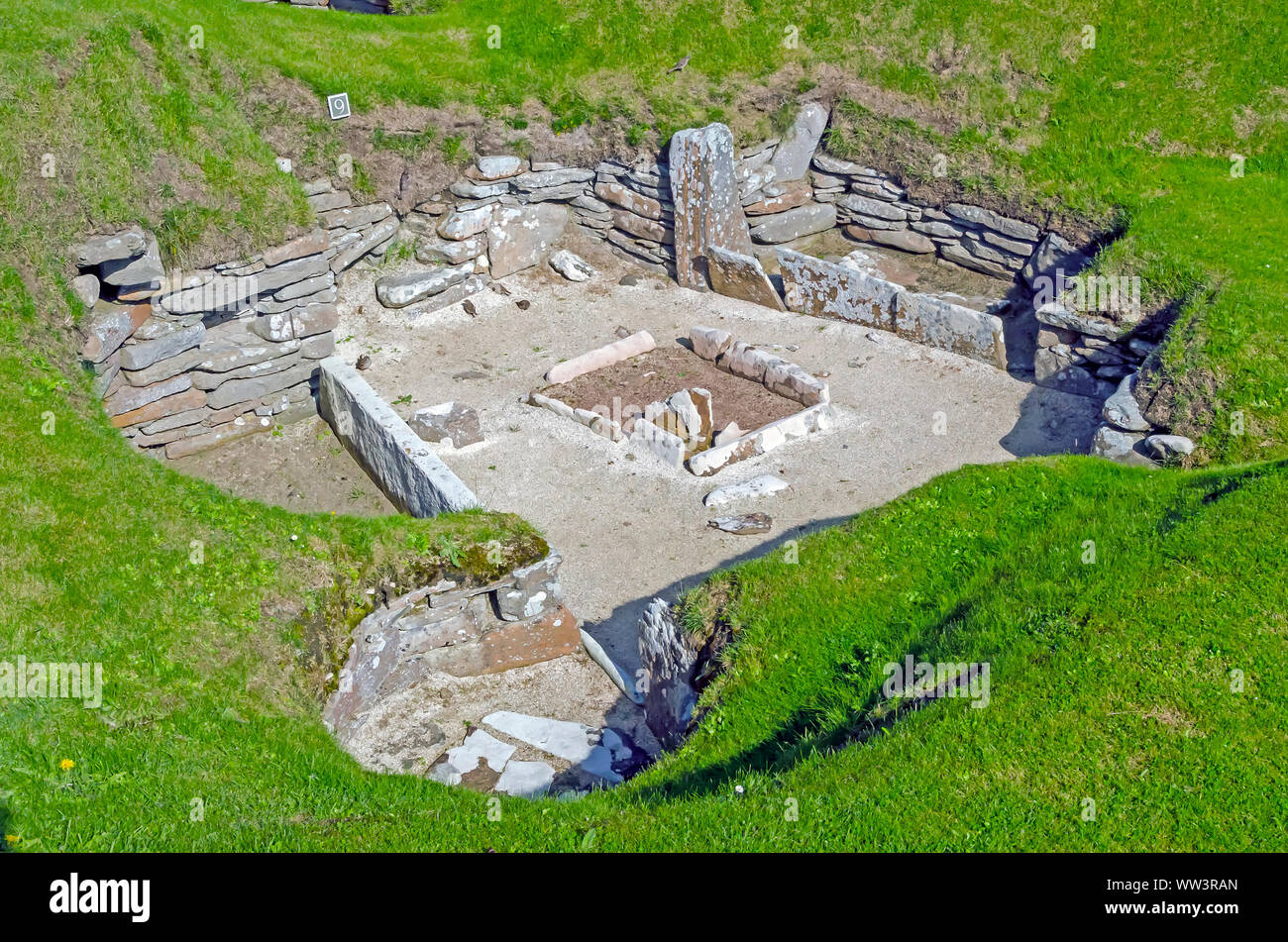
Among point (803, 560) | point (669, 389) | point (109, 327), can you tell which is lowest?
point (669, 389)

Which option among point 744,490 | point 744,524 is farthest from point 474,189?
point 744,524

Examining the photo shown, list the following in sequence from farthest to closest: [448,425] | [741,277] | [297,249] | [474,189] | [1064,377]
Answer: [474,189] < [741,277] < [1064,377] < [297,249] < [448,425]

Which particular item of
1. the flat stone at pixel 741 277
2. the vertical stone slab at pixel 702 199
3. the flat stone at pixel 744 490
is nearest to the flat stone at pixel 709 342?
the flat stone at pixel 741 277

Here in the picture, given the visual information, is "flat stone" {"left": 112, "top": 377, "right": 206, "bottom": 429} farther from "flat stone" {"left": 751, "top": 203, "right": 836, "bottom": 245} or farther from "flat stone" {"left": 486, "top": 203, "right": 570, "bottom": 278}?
"flat stone" {"left": 751, "top": 203, "right": 836, "bottom": 245}

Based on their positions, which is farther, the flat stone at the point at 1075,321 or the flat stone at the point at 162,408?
the flat stone at the point at 1075,321

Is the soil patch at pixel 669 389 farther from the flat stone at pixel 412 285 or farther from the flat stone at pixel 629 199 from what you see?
the flat stone at pixel 412 285

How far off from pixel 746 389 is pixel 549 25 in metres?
6.56

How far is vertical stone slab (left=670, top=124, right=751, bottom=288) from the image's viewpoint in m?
14.8

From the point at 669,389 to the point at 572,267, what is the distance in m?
3.46

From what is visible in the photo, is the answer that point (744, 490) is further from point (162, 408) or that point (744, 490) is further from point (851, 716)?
point (162, 408)

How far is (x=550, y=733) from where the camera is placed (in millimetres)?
8406

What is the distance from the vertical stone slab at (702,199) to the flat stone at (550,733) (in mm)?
8477

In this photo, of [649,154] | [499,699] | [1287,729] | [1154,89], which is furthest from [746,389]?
[1287,729]

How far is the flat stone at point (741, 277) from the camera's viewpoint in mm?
14774
